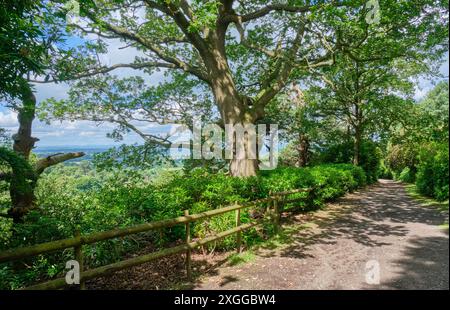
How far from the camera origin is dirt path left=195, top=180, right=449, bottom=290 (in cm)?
375

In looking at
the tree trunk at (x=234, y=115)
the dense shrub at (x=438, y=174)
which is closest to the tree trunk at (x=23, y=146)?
the tree trunk at (x=234, y=115)

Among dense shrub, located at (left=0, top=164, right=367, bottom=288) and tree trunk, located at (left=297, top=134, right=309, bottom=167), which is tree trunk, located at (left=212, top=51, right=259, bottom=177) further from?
tree trunk, located at (left=297, top=134, right=309, bottom=167)

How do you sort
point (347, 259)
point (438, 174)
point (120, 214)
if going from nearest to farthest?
point (438, 174), point (347, 259), point (120, 214)

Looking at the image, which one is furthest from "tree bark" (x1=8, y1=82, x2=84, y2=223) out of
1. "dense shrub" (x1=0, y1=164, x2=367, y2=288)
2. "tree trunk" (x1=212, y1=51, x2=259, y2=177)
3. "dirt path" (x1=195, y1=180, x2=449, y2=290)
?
"dirt path" (x1=195, y1=180, x2=449, y2=290)

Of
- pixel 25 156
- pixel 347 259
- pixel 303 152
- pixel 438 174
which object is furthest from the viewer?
pixel 303 152

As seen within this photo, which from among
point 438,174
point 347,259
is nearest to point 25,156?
point 347,259

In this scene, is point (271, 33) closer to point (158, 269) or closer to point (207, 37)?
point (207, 37)

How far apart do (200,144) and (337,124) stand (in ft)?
52.3

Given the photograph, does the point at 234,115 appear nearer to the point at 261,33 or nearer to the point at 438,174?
the point at 261,33

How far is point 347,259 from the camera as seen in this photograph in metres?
5.69

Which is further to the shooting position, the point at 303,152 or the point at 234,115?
the point at 303,152

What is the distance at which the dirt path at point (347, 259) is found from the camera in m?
3.75

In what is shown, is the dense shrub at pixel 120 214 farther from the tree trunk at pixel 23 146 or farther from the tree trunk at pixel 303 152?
the tree trunk at pixel 303 152

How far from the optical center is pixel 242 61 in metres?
16.0
